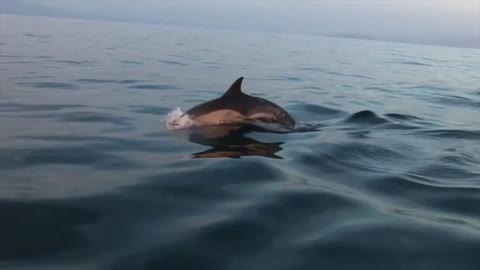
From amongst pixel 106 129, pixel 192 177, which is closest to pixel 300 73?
pixel 106 129

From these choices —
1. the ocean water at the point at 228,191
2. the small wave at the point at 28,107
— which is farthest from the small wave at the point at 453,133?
the small wave at the point at 28,107

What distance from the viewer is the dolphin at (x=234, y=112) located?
998cm

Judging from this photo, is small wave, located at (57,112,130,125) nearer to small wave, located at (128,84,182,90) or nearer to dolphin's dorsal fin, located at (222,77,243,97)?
dolphin's dorsal fin, located at (222,77,243,97)

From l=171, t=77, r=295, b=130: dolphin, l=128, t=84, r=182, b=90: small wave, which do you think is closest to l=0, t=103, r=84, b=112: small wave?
l=171, t=77, r=295, b=130: dolphin

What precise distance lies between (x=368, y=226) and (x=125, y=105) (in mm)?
8393

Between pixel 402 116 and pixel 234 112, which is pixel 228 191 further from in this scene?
pixel 402 116

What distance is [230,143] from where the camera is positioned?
8.78 meters

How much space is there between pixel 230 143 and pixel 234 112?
1.39 metres

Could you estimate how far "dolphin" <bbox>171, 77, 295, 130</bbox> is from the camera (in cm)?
998

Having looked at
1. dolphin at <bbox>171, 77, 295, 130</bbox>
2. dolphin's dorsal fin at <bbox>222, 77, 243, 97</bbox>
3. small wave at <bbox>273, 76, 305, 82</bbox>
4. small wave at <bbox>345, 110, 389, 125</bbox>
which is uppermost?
dolphin's dorsal fin at <bbox>222, 77, 243, 97</bbox>

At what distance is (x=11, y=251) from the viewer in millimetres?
4312

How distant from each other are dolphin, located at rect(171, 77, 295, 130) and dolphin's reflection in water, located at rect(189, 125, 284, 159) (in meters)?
0.24

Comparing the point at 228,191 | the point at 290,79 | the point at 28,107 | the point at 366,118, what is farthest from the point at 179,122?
the point at 290,79

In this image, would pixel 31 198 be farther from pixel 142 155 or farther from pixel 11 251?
pixel 142 155
